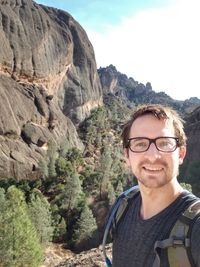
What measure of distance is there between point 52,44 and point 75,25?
18141mm

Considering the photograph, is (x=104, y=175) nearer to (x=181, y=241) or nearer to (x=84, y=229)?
(x=84, y=229)

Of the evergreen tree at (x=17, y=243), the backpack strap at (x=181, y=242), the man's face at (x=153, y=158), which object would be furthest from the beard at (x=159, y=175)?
the evergreen tree at (x=17, y=243)

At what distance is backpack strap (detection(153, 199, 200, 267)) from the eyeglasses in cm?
63

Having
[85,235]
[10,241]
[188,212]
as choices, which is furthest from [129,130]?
[85,235]

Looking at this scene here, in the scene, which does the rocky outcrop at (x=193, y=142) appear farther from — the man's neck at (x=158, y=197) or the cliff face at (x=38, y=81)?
the man's neck at (x=158, y=197)

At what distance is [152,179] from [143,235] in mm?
Answer: 500

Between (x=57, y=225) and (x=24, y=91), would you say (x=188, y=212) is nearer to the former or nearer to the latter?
Answer: (x=57, y=225)

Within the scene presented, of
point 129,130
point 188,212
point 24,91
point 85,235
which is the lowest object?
point 85,235

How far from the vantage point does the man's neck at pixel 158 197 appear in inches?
144

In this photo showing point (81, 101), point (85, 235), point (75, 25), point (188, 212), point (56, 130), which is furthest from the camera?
point (75, 25)

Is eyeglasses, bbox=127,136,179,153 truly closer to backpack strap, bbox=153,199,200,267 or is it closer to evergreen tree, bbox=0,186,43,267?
backpack strap, bbox=153,199,200,267

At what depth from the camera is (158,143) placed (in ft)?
12.2

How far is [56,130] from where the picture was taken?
76375 millimetres

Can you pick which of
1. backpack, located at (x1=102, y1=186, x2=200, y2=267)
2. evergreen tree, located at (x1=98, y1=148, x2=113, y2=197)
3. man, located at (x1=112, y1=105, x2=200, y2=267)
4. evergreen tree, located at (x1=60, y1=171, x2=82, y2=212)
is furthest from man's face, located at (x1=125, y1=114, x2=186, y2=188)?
evergreen tree, located at (x1=98, y1=148, x2=113, y2=197)
